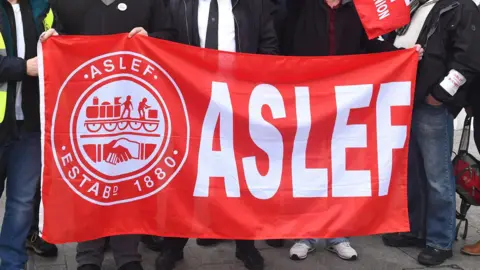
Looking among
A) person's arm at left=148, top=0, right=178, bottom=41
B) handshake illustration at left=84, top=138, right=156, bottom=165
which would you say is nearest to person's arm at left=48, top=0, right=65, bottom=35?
person's arm at left=148, top=0, right=178, bottom=41

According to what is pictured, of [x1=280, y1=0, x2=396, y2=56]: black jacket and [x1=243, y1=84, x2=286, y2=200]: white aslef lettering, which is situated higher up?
[x1=280, y1=0, x2=396, y2=56]: black jacket

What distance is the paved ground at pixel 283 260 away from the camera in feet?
14.1

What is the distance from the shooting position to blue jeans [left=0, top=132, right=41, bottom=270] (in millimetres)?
3777

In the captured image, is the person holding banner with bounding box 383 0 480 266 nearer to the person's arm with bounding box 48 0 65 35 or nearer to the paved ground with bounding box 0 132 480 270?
the paved ground with bounding box 0 132 480 270

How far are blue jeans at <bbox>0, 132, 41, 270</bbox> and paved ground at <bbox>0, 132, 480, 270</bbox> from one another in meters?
0.45

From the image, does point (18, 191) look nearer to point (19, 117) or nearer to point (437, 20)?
point (19, 117)

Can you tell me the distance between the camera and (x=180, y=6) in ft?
13.3

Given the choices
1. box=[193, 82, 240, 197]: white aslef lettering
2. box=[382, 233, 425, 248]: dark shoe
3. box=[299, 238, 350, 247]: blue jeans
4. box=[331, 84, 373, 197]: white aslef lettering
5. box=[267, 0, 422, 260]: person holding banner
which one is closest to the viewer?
box=[193, 82, 240, 197]: white aslef lettering

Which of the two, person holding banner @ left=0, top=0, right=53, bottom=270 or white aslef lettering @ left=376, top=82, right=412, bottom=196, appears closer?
person holding banner @ left=0, top=0, right=53, bottom=270

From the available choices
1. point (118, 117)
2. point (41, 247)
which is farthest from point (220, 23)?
point (41, 247)

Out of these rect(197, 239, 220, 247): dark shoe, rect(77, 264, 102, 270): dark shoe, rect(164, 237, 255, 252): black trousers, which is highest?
rect(164, 237, 255, 252): black trousers

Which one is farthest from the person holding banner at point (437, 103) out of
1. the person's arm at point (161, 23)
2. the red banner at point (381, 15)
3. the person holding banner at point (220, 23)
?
the person's arm at point (161, 23)

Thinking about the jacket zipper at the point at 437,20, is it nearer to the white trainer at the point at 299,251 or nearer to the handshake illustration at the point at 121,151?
the white trainer at the point at 299,251

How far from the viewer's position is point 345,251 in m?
4.49
